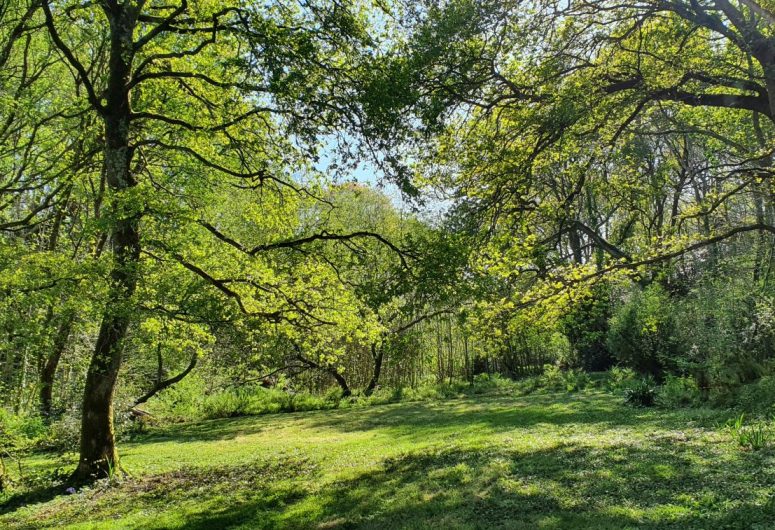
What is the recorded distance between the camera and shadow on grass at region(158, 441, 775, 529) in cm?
464

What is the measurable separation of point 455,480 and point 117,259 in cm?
607

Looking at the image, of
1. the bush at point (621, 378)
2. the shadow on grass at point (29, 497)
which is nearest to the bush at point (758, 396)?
the bush at point (621, 378)

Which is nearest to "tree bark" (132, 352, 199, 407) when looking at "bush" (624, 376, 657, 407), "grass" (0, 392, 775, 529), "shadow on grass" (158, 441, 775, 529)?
"grass" (0, 392, 775, 529)

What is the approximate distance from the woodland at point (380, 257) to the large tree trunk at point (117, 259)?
41 mm

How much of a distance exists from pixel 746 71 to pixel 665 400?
745 cm

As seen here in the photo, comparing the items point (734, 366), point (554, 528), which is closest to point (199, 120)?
point (554, 528)

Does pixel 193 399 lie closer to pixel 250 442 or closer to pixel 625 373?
pixel 250 442

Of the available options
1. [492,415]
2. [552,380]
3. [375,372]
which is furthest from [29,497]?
[552,380]

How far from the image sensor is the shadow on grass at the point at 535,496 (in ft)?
15.2

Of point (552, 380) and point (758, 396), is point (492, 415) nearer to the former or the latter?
point (758, 396)

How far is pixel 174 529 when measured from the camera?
18.9 feet

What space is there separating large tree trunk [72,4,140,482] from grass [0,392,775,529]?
671mm

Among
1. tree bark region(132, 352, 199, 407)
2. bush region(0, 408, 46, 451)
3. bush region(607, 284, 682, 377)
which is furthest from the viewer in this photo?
tree bark region(132, 352, 199, 407)

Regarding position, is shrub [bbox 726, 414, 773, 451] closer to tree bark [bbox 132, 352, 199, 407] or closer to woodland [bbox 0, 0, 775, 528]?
woodland [bbox 0, 0, 775, 528]
